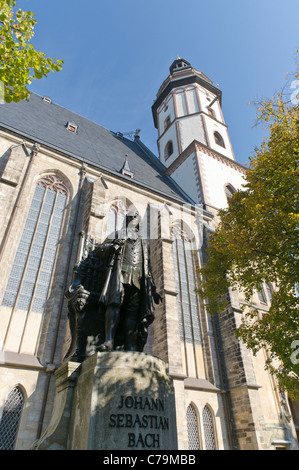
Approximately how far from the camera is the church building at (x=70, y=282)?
8.45 metres

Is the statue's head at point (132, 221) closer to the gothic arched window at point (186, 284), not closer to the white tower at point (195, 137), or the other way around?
the gothic arched window at point (186, 284)

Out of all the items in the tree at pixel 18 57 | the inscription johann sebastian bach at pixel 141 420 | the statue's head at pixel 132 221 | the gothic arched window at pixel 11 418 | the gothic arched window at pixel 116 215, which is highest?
the gothic arched window at pixel 116 215

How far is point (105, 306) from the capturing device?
4055 millimetres

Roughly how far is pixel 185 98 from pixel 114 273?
83.9 feet

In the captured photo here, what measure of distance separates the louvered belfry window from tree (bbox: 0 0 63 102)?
6024 mm

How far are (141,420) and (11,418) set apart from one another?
6.35 meters

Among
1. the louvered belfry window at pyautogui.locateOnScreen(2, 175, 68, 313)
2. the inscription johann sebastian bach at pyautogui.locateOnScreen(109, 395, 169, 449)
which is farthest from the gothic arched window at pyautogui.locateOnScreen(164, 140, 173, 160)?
the inscription johann sebastian bach at pyautogui.locateOnScreen(109, 395, 169, 449)

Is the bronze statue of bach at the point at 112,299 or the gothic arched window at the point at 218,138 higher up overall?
the gothic arched window at the point at 218,138

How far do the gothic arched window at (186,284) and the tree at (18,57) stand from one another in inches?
369

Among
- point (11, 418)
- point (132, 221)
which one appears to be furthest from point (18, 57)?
point (11, 418)

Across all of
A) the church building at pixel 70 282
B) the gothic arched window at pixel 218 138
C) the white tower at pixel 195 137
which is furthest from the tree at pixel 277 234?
the gothic arched window at pixel 218 138

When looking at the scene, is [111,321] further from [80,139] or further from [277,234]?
→ [80,139]

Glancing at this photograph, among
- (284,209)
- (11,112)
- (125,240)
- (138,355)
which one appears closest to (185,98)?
(11,112)
